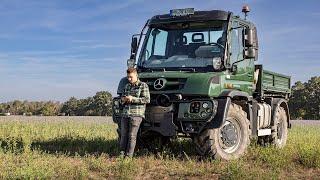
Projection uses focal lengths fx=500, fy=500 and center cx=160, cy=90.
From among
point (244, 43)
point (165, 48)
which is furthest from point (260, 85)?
point (165, 48)

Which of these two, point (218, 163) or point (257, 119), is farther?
point (257, 119)

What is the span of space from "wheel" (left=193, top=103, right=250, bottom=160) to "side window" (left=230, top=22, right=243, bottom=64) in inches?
38.7

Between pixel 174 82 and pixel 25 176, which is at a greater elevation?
pixel 174 82

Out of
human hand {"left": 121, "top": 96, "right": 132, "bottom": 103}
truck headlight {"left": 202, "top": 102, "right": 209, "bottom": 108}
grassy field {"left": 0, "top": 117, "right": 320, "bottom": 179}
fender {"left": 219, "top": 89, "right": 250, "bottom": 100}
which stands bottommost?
grassy field {"left": 0, "top": 117, "right": 320, "bottom": 179}

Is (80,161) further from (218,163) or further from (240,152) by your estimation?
(240,152)

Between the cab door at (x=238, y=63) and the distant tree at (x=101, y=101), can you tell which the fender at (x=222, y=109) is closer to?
the cab door at (x=238, y=63)

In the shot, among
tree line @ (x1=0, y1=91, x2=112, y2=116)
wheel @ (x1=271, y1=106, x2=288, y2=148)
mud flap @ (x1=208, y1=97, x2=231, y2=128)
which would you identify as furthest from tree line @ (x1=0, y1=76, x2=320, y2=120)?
mud flap @ (x1=208, y1=97, x2=231, y2=128)

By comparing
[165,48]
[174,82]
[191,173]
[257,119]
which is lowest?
[191,173]

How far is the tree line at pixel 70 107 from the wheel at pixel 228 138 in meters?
43.5

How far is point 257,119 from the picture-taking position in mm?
10906

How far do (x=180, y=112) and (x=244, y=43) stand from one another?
2141 millimetres

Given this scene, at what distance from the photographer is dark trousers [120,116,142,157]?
9430mm

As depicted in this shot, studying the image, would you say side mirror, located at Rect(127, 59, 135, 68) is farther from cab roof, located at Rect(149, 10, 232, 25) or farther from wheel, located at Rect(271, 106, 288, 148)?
wheel, located at Rect(271, 106, 288, 148)

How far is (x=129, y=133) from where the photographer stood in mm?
9508
